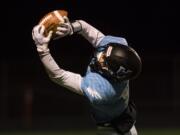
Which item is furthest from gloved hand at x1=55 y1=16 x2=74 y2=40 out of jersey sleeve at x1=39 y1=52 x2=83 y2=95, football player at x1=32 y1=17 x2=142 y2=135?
jersey sleeve at x1=39 y1=52 x2=83 y2=95

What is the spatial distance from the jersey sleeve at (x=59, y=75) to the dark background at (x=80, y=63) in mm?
8325

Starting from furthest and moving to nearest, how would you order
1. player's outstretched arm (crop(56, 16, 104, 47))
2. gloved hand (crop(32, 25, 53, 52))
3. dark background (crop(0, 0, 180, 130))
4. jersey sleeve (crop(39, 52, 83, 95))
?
dark background (crop(0, 0, 180, 130))
player's outstretched arm (crop(56, 16, 104, 47))
jersey sleeve (crop(39, 52, 83, 95))
gloved hand (crop(32, 25, 53, 52))

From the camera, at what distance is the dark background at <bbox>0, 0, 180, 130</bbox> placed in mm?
17406

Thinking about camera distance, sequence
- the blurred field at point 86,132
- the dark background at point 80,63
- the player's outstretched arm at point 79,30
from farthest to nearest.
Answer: the dark background at point 80,63, the blurred field at point 86,132, the player's outstretched arm at point 79,30

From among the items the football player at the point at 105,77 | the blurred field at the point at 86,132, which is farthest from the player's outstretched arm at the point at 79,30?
the blurred field at the point at 86,132

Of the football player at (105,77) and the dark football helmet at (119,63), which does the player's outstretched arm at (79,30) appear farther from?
the dark football helmet at (119,63)

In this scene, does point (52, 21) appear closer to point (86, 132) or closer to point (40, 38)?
point (40, 38)

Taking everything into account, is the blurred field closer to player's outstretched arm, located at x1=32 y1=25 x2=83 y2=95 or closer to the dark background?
the dark background

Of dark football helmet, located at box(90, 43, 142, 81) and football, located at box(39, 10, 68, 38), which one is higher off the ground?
football, located at box(39, 10, 68, 38)

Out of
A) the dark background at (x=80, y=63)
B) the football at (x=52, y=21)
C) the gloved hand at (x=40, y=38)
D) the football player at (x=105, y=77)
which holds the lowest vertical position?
Answer: the dark background at (x=80, y=63)

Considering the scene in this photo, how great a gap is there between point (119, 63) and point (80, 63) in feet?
42.0

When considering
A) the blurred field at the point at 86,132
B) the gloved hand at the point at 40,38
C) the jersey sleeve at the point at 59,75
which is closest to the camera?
the gloved hand at the point at 40,38

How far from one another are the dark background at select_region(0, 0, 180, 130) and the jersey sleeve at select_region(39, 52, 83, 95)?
8325mm

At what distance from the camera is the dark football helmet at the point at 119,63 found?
591 centimetres
